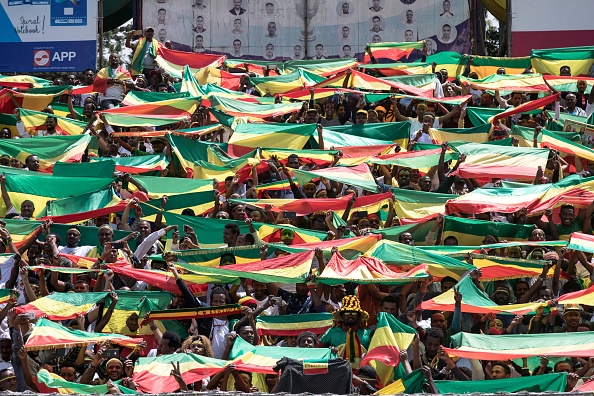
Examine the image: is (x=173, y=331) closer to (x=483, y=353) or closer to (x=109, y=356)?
(x=109, y=356)

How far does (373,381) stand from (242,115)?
1129 cm

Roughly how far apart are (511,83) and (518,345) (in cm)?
1230

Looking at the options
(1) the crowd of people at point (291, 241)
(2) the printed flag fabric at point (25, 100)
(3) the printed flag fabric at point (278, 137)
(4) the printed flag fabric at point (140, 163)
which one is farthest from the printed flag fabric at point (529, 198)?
(2) the printed flag fabric at point (25, 100)

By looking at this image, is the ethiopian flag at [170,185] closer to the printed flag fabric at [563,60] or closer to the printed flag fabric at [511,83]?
the printed flag fabric at [511,83]

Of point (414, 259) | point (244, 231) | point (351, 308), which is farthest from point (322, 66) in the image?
point (351, 308)

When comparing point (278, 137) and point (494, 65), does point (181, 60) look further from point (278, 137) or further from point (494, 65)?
point (278, 137)

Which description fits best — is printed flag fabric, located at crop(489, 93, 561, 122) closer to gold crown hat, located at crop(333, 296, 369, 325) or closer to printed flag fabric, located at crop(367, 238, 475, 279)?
printed flag fabric, located at crop(367, 238, 475, 279)

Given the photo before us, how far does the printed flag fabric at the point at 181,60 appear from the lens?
3266 cm

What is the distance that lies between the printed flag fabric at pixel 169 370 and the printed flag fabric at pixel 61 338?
90 centimetres

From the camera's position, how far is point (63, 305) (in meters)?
20.3

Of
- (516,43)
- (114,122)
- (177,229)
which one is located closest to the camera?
(177,229)

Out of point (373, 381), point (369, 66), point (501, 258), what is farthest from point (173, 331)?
point (369, 66)

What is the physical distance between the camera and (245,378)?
712 inches

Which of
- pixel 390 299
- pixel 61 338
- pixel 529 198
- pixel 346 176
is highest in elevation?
pixel 346 176
